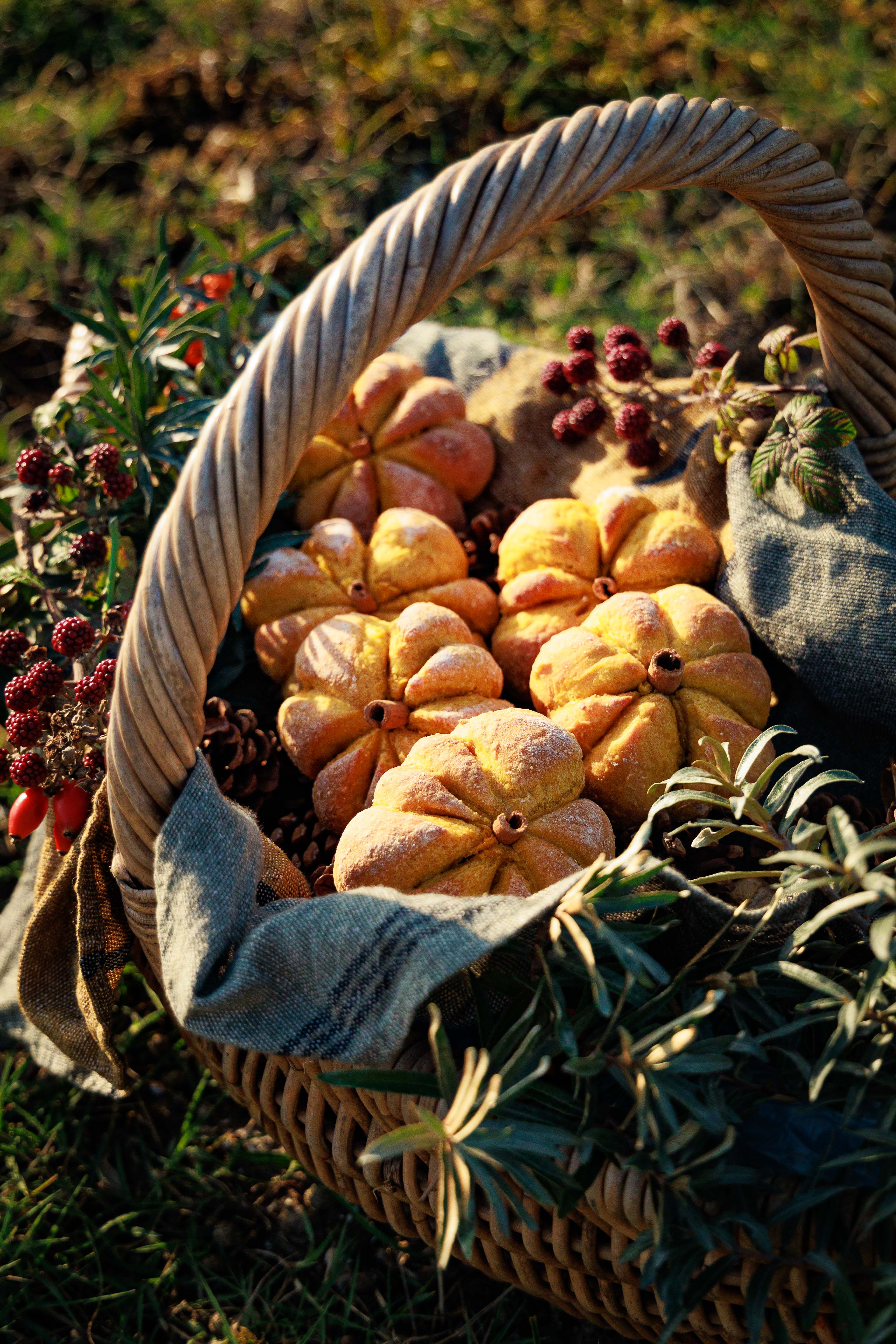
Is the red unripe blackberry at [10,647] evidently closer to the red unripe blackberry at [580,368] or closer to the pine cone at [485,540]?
the pine cone at [485,540]

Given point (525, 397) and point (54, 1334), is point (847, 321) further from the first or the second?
point (54, 1334)

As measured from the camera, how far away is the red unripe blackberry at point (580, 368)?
189 cm

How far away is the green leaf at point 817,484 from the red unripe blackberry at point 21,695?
4.04 feet

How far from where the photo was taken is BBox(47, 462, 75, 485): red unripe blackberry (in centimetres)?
164

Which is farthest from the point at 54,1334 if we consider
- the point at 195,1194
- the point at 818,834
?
the point at 818,834

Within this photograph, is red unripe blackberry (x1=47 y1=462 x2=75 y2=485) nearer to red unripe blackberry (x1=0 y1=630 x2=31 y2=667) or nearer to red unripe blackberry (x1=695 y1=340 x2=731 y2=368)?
red unripe blackberry (x1=0 y1=630 x2=31 y2=667)

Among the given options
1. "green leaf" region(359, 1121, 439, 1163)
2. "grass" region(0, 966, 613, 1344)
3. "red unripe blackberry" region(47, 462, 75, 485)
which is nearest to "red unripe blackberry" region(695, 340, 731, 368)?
"red unripe blackberry" region(47, 462, 75, 485)

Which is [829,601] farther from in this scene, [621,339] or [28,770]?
[28,770]

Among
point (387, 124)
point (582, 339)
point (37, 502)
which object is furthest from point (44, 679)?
point (387, 124)

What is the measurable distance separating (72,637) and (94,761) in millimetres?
190

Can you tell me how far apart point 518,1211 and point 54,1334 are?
112 centimetres

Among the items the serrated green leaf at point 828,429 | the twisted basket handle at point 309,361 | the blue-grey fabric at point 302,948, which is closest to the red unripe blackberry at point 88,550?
the twisted basket handle at point 309,361

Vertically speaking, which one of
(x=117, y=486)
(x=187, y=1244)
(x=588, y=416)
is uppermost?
(x=588, y=416)

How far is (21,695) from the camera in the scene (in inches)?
→ 55.9
